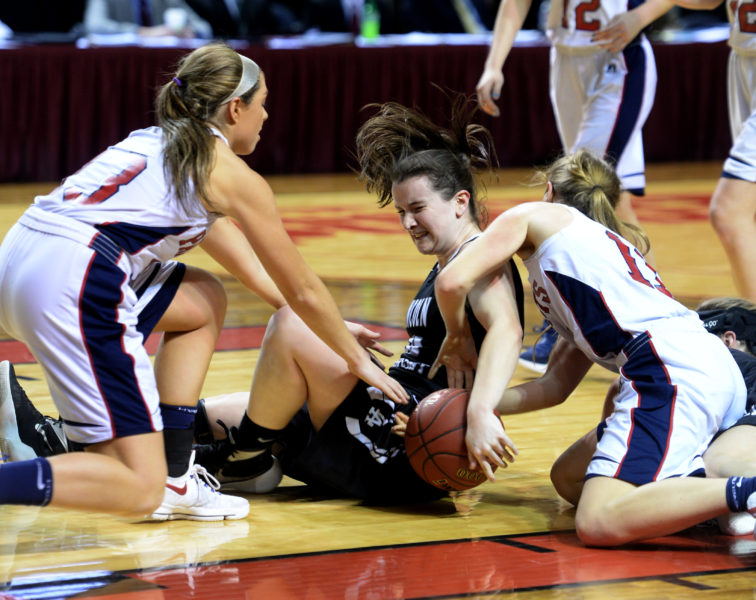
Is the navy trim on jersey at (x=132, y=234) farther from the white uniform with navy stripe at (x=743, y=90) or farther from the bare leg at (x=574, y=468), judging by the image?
the white uniform with navy stripe at (x=743, y=90)

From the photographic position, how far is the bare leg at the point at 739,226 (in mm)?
5188

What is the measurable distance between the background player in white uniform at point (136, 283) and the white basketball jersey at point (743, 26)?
2.95 m

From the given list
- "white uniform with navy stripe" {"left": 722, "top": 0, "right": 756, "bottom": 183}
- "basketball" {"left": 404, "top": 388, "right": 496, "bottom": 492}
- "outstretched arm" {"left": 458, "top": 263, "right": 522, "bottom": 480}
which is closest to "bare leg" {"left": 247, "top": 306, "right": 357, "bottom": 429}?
"basketball" {"left": 404, "top": 388, "right": 496, "bottom": 492}

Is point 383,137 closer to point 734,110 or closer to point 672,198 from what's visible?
point 734,110

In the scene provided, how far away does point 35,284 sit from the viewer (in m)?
2.85

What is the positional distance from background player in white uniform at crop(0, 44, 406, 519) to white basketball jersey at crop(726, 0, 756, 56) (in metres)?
2.95

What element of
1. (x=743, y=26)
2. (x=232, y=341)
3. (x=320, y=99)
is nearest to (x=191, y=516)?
(x=232, y=341)

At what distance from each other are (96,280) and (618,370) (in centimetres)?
135

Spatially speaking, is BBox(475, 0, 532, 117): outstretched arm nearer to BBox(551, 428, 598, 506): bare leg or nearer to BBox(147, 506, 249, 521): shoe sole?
BBox(551, 428, 598, 506): bare leg

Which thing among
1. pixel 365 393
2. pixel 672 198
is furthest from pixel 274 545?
pixel 672 198

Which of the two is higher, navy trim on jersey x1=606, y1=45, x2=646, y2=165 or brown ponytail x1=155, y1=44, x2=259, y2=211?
brown ponytail x1=155, y1=44, x2=259, y2=211

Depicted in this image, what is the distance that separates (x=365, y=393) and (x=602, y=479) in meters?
0.64

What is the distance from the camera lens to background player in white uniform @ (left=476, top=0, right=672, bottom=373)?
5.93m

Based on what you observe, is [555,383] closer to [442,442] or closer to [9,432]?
[442,442]
